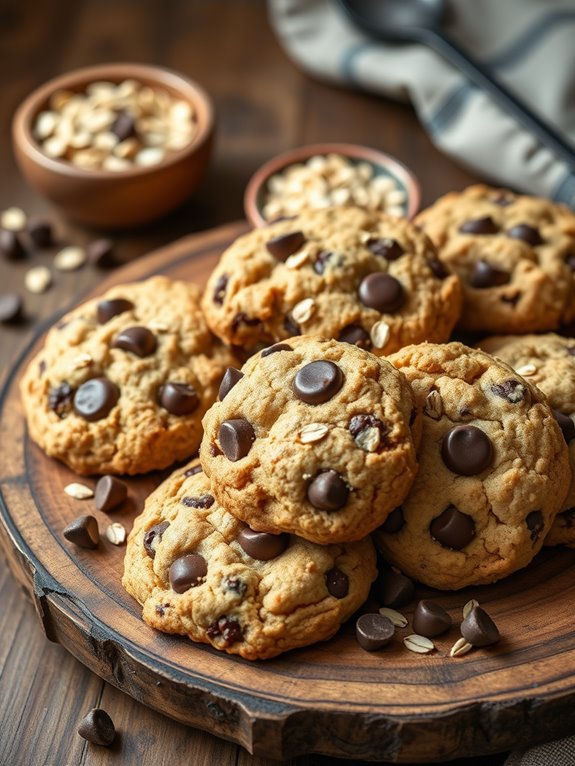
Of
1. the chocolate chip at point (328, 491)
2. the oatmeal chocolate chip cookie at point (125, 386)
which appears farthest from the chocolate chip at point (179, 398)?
the chocolate chip at point (328, 491)

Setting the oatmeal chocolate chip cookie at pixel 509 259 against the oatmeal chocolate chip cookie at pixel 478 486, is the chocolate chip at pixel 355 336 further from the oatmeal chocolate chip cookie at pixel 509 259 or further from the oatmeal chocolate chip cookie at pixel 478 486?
the oatmeal chocolate chip cookie at pixel 509 259

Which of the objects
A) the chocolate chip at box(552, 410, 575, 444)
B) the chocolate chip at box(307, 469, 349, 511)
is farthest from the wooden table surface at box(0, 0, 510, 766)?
the chocolate chip at box(552, 410, 575, 444)

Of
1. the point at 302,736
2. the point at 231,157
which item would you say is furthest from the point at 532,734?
the point at 231,157

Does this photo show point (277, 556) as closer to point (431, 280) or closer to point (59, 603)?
point (59, 603)

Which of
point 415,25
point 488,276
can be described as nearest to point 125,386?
point 488,276

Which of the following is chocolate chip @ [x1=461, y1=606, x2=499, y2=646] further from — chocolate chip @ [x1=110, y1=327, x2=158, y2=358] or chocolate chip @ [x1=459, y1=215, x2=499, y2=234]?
chocolate chip @ [x1=459, y1=215, x2=499, y2=234]

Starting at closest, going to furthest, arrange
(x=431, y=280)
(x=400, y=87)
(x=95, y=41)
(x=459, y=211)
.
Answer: (x=431, y=280) < (x=459, y=211) < (x=400, y=87) < (x=95, y=41)

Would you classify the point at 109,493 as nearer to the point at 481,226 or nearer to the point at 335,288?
the point at 335,288
